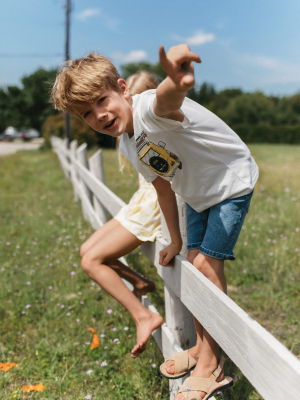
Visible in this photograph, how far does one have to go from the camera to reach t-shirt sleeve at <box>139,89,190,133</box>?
50.8 inches

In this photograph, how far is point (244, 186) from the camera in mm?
1557

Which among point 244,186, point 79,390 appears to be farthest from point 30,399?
point 244,186

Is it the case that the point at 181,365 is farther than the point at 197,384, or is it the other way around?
the point at 181,365

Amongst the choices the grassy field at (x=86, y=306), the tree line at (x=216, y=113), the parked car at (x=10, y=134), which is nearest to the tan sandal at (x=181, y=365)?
the grassy field at (x=86, y=306)

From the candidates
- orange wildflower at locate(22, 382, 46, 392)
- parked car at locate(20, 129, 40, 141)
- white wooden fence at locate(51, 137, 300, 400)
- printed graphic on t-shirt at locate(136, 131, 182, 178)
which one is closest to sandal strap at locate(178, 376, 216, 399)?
white wooden fence at locate(51, 137, 300, 400)

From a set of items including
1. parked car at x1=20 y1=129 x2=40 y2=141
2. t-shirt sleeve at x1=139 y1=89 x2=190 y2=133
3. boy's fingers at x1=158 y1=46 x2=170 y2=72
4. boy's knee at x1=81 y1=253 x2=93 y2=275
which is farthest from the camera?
parked car at x1=20 y1=129 x2=40 y2=141

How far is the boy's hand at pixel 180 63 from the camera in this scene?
99 centimetres

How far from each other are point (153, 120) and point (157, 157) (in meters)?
0.23

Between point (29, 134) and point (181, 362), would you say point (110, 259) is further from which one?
point (29, 134)

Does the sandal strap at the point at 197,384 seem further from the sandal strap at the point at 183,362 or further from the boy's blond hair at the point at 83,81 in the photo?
the boy's blond hair at the point at 83,81

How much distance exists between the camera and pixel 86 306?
291 cm

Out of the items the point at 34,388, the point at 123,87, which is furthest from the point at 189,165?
the point at 34,388

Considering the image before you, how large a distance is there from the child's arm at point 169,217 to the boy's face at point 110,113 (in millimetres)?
323

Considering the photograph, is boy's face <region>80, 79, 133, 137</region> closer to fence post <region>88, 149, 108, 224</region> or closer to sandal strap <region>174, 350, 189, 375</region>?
sandal strap <region>174, 350, 189, 375</region>
